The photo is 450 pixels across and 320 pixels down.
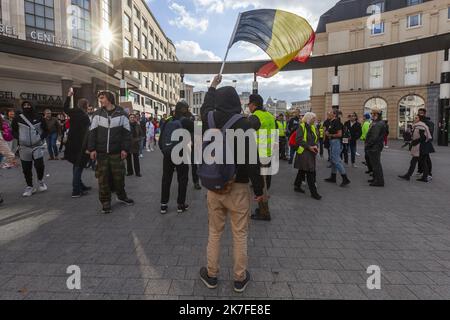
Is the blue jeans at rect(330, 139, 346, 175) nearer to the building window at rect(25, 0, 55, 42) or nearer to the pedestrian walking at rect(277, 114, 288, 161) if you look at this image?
the pedestrian walking at rect(277, 114, 288, 161)

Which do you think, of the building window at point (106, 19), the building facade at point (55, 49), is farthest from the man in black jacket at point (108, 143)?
the building window at point (106, 19)

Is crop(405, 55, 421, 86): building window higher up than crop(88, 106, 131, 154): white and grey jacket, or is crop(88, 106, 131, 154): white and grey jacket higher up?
crop(405, 55, 421, 86): building window

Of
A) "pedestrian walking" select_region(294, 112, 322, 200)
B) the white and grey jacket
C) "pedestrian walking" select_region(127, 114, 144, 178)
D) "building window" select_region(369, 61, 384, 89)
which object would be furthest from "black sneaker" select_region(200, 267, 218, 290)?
"building window" select_region(369, 61, 384, 89)

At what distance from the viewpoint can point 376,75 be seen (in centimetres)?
3322

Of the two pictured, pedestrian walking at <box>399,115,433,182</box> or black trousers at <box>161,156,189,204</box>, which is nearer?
black trousers at <box>161,156,189,204</box>

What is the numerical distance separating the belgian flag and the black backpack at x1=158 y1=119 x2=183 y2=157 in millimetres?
1952

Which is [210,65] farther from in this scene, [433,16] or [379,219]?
[433,16]

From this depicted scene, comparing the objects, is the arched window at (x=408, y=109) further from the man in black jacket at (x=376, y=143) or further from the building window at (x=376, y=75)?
the man in black jacket at (x=376, y=143)

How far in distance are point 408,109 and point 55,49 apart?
34471 millimetres

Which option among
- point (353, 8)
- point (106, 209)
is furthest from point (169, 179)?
point (353, 8)

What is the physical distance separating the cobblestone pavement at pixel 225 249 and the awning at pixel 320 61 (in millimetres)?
13958

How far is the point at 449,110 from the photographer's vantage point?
20.0m

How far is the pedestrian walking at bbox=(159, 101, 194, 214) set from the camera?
17.2ft

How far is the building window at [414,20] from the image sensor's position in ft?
99.4
